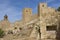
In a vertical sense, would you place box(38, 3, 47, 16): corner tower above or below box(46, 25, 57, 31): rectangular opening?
above

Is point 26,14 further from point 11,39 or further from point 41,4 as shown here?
point 11,39

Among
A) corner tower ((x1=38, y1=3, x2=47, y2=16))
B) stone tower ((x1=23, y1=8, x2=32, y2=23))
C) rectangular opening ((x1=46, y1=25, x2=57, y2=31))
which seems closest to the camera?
rectangular opening ((x1=46, y1=25, x2=57, y2=31))

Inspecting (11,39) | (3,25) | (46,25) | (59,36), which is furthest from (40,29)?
(3,25)

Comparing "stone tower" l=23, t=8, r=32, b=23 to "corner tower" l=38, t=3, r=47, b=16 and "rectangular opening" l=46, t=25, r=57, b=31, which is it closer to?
"corner tower" l=38, t=3, r=47, b=16

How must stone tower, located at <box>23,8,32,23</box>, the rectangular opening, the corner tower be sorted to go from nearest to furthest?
1. the rectangular opening
2. the corner tower
3. stone tower, located at <box>23,8,32,23</box>

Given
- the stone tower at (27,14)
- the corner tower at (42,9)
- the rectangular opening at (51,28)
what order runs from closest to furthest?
1. the rectangular opening at (51,28)
2. the corner tower at (42,9)
3. the stone tower at (27,14)

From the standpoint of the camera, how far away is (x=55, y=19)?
83.3 feet

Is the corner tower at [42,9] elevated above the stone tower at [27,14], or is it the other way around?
the corner tower at [42,9]

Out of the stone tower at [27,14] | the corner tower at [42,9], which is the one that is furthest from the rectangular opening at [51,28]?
the stone tower at [27,14]

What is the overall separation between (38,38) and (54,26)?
2.26 m

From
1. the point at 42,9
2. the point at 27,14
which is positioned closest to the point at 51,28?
the point at 42,9

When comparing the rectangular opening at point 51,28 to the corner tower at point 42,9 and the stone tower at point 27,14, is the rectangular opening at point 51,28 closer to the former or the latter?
the corner tower at point 42,9

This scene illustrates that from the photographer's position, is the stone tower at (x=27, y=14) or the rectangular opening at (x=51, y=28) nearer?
the rectangular opening at (x=51, y=28)

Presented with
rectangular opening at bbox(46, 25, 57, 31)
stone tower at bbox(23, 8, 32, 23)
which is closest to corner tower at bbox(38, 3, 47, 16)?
stone tower at bbox(23, 8, 32, 23)
